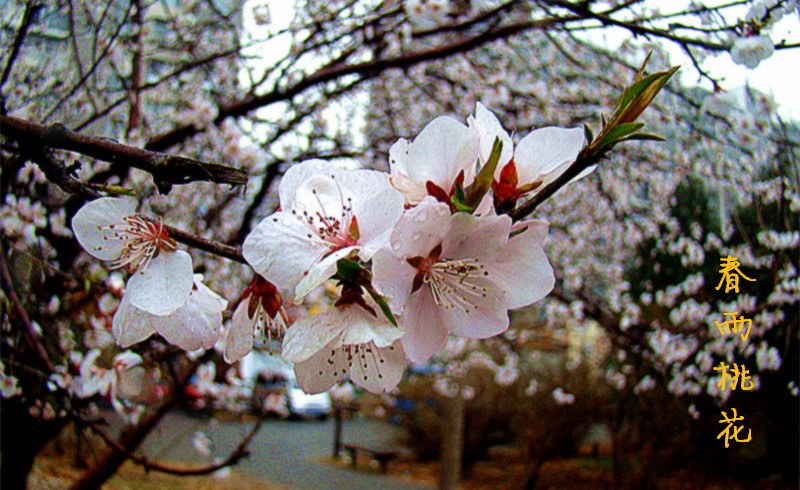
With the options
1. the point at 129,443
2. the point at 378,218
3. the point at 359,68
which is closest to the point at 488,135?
the point at 378,218

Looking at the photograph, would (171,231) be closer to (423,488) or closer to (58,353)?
(58,353)

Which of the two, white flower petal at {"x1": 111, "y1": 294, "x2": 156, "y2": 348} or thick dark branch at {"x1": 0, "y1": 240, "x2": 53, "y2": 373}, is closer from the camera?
white flower petal at {"x1": 111, "y1": 294, "x2": 156, "y2": 348}

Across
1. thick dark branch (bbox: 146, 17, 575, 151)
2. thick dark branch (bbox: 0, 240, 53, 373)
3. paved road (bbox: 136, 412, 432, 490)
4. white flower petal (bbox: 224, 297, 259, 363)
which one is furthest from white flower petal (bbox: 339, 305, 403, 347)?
paved road (bbox: 136, 412, 432, 490)

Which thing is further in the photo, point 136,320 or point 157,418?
point 157,418

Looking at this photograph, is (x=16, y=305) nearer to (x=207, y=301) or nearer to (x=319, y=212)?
(x=207, y=301)

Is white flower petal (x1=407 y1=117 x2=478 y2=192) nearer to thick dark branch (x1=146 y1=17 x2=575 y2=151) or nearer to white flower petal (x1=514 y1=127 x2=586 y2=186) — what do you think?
white flower petal (x1=514 y1=127 x2=586 y2=186)

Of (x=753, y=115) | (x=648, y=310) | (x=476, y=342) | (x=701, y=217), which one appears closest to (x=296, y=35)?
(x=753, y=115)
